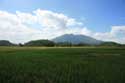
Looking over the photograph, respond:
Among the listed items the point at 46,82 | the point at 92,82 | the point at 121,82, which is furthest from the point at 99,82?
the point at 46,82

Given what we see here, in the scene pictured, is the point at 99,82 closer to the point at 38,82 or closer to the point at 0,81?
the point at 38,82

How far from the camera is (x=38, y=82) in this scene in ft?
47.4

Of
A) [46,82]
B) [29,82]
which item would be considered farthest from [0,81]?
[46,82]

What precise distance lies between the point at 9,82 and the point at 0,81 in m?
0.73

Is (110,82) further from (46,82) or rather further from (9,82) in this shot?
(9,82)

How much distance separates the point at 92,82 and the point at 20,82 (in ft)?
17.7

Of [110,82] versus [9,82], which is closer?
[9,82]

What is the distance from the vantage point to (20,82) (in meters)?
14.2

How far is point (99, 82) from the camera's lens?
15.2 m

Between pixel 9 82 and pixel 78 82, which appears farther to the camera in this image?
pixel 78 82

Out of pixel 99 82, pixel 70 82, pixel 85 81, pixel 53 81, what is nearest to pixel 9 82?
pixel 53 81

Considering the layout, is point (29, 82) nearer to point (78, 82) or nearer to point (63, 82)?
point (63, 82)

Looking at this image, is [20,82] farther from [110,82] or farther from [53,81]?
[110,82]

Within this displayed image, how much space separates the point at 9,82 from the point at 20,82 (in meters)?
0.79
